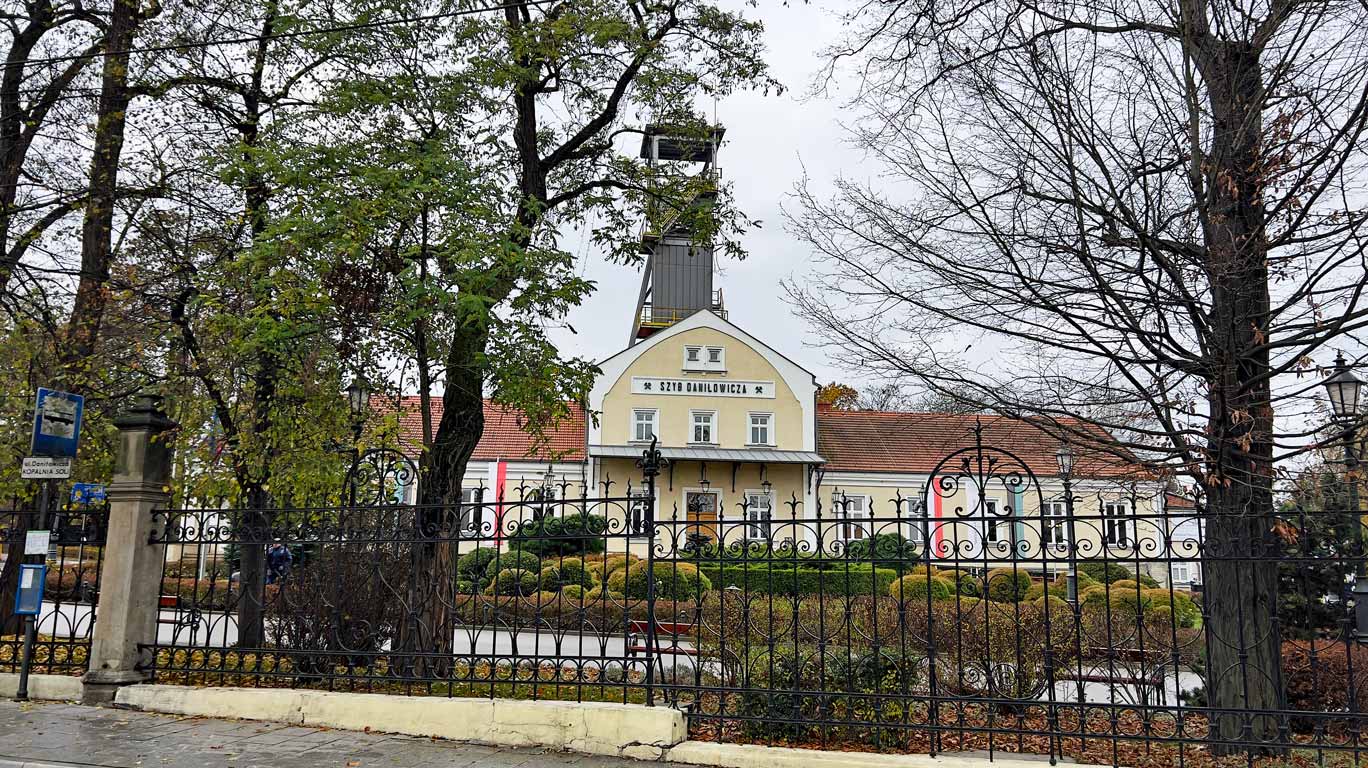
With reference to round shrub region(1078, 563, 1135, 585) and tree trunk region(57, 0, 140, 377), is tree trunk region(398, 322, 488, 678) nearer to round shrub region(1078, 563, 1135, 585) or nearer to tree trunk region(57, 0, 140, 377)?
tree trunk region(57, 0, 140, 377)

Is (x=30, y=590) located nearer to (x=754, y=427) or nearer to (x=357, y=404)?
(x=357, y=404)

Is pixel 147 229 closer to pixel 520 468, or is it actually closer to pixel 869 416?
pixel 520 468

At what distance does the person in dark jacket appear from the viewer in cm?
859

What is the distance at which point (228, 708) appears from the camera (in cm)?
781

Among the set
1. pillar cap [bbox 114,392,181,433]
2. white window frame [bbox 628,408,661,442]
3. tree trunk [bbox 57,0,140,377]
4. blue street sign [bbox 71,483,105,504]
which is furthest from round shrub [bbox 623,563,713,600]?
white window frame [bbox 628,408,661,442]

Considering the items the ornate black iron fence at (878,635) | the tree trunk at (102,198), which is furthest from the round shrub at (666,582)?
the tree trunk at (102,198)

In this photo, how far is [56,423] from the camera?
9.02 m

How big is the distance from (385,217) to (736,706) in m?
5.32

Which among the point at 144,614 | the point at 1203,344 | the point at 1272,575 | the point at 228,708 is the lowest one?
the point at 228,708

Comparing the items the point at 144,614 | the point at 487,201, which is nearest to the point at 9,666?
the point at 144,614

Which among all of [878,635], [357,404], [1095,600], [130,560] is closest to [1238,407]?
[878,635]

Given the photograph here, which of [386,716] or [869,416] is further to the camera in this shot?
[869,416]

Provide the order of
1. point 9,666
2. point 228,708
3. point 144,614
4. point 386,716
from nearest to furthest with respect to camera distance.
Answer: point 386,716
point 228,708
point 144,614
point 9,666

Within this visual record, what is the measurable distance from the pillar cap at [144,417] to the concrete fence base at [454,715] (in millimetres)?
2348
